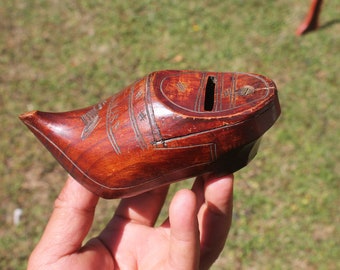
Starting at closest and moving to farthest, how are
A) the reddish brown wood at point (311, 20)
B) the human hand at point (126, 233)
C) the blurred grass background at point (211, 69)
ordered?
the human hand at point (126, 233) → the blurred grass background at point (211, 69) → the reddish brown wood at point (311, 20)

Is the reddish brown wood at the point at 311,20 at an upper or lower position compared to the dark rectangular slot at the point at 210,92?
lower

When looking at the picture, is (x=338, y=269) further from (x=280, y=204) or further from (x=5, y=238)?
(x=5, y=238)

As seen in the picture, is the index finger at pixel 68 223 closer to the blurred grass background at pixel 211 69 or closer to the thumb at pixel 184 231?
the thumb at pixel 184 231

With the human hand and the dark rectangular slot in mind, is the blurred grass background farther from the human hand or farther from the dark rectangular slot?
the dark rectangular slot

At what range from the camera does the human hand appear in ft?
6.12

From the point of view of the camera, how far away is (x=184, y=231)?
1542 millimetres

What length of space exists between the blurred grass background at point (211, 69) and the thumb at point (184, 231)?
1537 millimetres

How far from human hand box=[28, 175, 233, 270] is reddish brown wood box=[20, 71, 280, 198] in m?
0.17

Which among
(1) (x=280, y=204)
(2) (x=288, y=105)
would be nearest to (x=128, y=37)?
(2) (x=288, y=105)

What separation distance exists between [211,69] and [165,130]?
98.3 inches

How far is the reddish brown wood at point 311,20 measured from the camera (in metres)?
4.18

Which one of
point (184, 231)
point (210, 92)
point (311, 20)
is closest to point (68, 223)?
point (184, 231)

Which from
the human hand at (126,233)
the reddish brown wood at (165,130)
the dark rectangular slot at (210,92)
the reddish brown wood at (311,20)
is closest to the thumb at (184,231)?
the human hand at (126,233)

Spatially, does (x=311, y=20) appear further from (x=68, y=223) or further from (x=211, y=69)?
(x=68, y=223)
